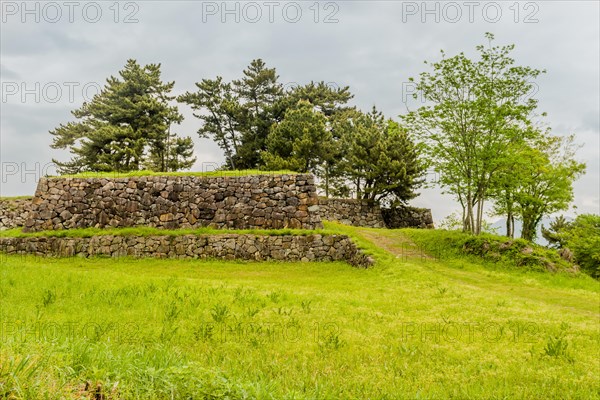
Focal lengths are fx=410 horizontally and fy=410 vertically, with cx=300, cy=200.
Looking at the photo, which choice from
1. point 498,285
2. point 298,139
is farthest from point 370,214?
point 498,285

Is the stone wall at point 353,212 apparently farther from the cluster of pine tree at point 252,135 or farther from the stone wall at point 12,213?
the stone wall at point 12,213

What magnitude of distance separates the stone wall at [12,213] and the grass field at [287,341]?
67.0 ft

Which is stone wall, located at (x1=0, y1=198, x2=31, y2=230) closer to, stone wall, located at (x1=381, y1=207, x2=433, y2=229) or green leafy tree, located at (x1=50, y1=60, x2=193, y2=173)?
green leafy tree, located at (x1=50, y1=60, x2=193, y2=173)

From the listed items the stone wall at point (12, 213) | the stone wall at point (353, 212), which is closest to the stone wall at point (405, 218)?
the stone wall at point (353, 212)

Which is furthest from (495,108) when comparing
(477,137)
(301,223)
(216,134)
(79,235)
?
(216,134)

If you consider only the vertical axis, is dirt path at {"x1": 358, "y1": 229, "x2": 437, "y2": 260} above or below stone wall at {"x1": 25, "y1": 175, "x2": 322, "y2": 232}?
below

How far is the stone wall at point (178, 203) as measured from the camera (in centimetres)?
2348

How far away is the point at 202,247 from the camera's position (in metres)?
21.1

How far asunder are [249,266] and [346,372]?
14.4m

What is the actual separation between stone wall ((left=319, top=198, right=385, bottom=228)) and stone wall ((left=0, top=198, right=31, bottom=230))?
23.6 metres

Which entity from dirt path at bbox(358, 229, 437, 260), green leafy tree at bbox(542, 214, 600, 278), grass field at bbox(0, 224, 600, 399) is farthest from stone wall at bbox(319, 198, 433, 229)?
grass field at bbox(0, 224, 600, 399)

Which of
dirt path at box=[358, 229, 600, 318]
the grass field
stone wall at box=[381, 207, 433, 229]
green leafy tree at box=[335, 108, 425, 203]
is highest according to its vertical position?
green leafy tree at box=[335, 108, 425, 203]

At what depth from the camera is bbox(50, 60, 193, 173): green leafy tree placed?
36.4 meters

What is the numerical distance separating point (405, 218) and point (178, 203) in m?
20.5
